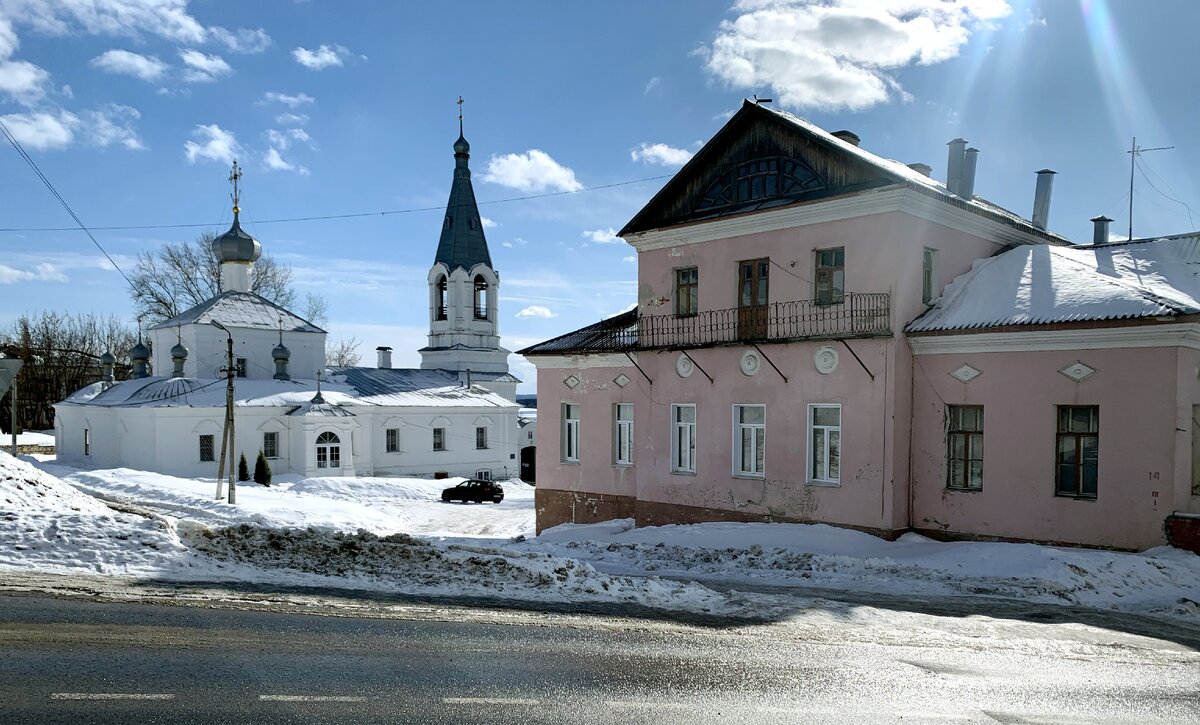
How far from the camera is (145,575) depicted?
396 inches

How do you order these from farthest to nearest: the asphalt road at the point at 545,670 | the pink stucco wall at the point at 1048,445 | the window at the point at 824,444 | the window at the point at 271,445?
the window at the point at 271,445 → the window at the point at 824,444 → the pink stucco wall at the point at 1048,445 → the asphalt road at the point at 545,670

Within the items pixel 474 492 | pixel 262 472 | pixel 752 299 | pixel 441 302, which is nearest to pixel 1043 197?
pixel 752 299

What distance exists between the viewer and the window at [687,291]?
19.0 meters

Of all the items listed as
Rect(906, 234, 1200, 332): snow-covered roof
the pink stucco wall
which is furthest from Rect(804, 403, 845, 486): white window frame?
Rect(906, 234, 1200, 332): snow-covered roof

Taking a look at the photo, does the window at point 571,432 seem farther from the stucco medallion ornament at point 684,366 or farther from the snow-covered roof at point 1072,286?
the snow-covered roof at point 1072,286

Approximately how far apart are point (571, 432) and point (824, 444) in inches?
312

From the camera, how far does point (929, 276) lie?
16.3 metres

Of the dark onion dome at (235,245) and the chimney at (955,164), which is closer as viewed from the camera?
the chimney at (955,164)

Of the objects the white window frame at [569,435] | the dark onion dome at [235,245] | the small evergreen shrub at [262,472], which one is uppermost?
the dark onion dome at [235,245]

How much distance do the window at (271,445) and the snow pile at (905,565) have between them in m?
24.8

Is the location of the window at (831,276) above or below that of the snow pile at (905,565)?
above

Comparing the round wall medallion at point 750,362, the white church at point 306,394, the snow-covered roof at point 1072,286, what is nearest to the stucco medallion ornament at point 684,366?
the round wall medallion at point 750,362

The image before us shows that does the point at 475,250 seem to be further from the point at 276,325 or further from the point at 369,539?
the point at 369,539

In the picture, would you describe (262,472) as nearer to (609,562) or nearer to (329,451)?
(329,451)
